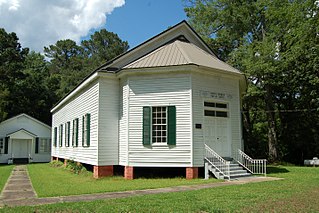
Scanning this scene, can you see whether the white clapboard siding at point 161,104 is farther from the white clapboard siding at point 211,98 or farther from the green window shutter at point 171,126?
the white clapboard siding at point 211,98

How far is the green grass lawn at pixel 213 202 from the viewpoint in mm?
7418

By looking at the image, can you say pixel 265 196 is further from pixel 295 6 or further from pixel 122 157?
pixel 295 6

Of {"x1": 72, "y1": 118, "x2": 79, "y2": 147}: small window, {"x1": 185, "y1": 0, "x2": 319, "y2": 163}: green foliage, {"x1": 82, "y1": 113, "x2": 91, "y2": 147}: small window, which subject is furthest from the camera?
{"x1": 185, "y1": 0, "x2": 319, "y2": 163}: green foliage

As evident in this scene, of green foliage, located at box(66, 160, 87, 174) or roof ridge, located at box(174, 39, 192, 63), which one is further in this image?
green foliage, located at box(66, 160, 87, 174)

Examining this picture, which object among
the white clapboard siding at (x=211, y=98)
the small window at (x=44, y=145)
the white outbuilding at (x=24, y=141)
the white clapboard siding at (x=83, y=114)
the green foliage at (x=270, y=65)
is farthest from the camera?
the small window at (x=44, y=145)

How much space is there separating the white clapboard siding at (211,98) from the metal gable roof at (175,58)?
2.08 ft

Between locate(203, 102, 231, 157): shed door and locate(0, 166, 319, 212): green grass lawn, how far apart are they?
15.2 feet

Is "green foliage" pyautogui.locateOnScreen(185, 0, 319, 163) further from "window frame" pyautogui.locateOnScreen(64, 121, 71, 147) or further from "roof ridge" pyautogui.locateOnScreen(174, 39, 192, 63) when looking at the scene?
"window frame" pyautogui.locateOnScreen(64, 121, 71, 147)

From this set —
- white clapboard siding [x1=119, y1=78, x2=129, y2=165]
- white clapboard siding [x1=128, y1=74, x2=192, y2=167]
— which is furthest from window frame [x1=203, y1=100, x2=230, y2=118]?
white clapboard siding [x1=119, y1=78, x2=129, y2=165]

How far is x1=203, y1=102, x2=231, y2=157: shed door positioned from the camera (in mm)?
14812

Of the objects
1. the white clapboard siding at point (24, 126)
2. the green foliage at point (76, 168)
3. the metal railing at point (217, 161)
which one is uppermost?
the white clapboard siding at point (24, 126)

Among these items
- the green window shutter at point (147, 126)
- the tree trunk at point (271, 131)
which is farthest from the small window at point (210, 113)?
the tree trunk at point (271, 131)

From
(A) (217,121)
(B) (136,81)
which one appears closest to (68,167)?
(B) (136,81)

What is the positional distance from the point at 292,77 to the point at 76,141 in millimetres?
19401
